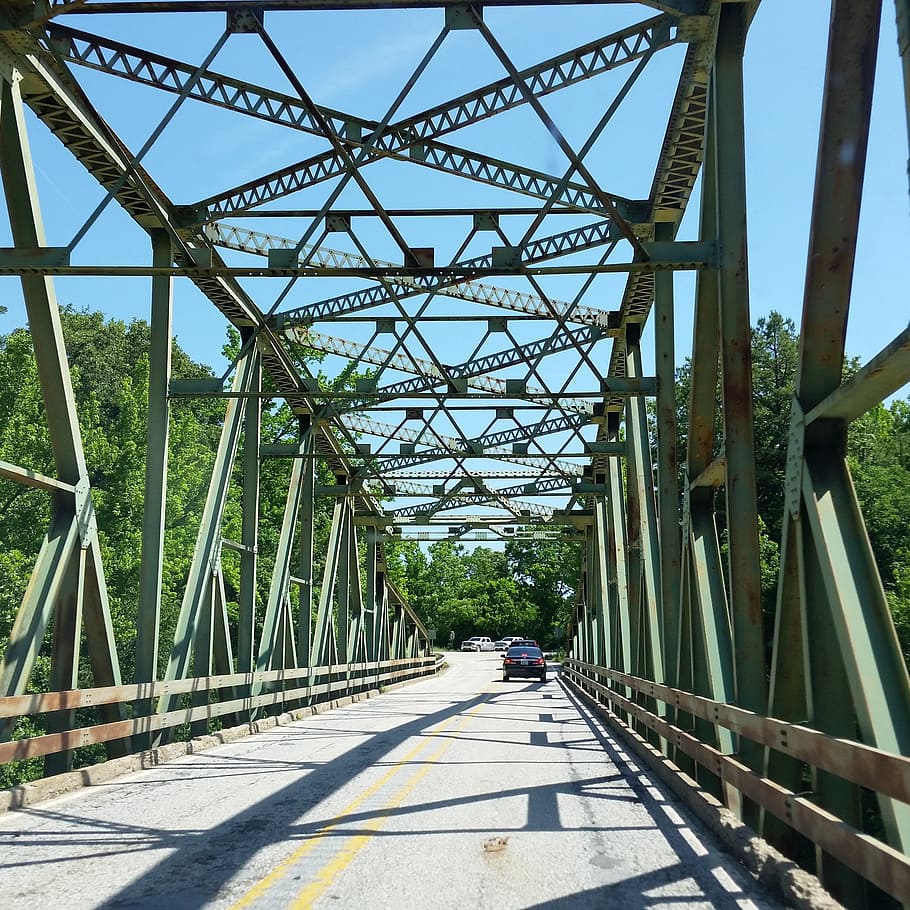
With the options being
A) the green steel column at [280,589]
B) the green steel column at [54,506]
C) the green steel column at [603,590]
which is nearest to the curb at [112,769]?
the green steel column at [54,506]

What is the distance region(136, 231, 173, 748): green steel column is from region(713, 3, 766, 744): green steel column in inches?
311

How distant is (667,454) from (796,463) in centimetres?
687

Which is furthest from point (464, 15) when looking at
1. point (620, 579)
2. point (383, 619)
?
point (383, 619)

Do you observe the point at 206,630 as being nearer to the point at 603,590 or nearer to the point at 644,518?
the point at 644,518

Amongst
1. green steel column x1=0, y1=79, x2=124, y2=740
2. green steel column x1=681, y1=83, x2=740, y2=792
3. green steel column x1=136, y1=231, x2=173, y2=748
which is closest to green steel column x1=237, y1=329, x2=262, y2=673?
green steel column x1=136, y1=231, x2=173, y2=748

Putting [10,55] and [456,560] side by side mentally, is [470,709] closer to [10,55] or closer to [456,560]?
[10,55]

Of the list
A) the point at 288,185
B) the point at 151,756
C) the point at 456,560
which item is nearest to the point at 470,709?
the point at 151,756

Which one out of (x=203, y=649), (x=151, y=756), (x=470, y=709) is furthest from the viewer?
(x=470, y=709)

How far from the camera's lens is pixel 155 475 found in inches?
559

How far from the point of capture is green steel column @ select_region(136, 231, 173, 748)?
13.7m

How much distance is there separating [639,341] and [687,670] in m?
10.2

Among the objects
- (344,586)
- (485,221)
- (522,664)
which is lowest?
(522,664)

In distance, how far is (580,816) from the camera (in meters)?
8.79

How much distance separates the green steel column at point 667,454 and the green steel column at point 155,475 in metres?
6.88
